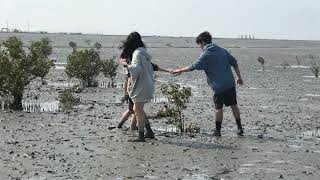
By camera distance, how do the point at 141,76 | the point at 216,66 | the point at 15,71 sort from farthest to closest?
the point at 15,71 → the point at 216,66 → the point at 141,76

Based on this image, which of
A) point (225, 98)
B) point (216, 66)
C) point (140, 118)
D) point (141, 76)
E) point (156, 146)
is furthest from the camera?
point (225, 98)

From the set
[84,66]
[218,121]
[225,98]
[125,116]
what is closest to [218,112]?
[218,121]

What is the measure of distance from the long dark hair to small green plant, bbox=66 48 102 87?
1050 centimetres

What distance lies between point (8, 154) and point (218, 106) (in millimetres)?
4181

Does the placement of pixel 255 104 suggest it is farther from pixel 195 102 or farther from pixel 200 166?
pixel 200 166

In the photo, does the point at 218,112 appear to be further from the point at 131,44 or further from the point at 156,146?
the point at 131,44

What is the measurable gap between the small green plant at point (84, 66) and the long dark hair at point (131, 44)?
10.5 m

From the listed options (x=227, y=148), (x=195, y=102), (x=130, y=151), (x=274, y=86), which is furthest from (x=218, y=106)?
(x=274, y=86)

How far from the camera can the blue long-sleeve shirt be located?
10.9 meters

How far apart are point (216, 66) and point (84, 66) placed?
10659 millimetres

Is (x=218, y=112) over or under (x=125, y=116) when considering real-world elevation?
over

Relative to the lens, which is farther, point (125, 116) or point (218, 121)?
point (125, 116)

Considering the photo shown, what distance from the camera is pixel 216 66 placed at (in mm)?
10883

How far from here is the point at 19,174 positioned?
737 cm
